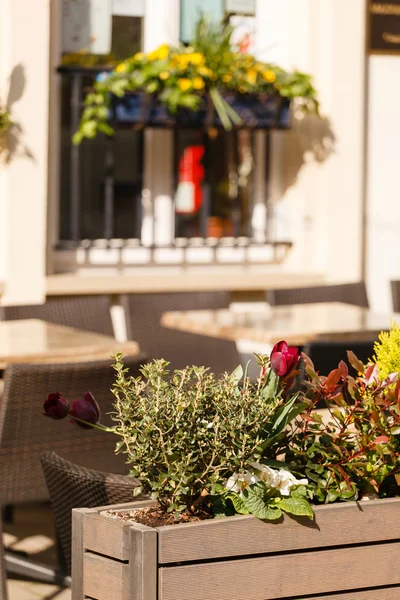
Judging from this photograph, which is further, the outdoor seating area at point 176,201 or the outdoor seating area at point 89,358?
the outdoor seating area at point 176,201

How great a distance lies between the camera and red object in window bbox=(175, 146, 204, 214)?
7441 millimetres

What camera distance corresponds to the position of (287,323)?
16.5ft

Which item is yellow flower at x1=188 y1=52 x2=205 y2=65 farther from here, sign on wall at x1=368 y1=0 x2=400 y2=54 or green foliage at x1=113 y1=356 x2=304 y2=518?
green foliage at x1=113 y1=356 x2=304 y2=518

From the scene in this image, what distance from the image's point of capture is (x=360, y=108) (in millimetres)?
7641

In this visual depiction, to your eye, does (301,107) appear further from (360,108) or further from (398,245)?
(398,245)

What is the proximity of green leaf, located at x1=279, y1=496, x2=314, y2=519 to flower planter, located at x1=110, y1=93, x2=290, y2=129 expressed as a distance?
5.33 meters

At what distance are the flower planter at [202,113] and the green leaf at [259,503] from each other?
5.31m

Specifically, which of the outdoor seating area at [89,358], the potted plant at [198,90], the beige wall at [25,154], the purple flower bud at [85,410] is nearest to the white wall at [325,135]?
the potted plant at [198,90]

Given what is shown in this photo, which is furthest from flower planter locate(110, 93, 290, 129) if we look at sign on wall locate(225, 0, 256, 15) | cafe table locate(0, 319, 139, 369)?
cafe table locate(0, 319, 139, 369)

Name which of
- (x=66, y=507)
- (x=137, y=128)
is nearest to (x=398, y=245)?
(x=137, y=128)

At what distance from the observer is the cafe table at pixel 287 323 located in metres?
4.70

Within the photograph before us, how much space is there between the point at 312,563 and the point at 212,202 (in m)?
5.76

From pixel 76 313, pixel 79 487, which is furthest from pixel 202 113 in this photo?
pixel 79 487

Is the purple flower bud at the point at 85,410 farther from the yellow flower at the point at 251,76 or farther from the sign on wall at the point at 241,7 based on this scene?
the sign on wall at the point at 241,7
